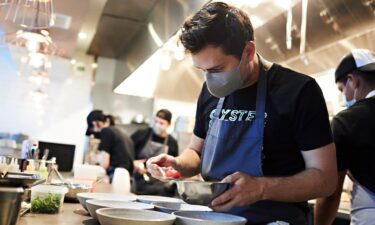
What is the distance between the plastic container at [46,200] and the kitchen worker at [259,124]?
0.32 m

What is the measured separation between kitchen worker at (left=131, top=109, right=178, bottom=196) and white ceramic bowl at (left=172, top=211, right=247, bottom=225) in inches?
107

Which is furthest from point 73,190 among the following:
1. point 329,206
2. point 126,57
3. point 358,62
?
point 126,57

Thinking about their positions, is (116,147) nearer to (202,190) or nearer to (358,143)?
(358,143)

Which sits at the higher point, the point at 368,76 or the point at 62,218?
the point at 368,76

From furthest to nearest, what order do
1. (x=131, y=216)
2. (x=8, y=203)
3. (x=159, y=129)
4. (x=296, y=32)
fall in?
→ (x=159, y=129) → (x=296, y=32) → (x=131, y=216) → (x=8, y=203)

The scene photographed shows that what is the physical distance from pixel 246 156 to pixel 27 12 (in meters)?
1.27

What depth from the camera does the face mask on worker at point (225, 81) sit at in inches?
53.2

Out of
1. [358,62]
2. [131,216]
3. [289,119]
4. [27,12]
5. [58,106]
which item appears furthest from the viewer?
[58,106]

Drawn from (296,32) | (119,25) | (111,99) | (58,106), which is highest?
(119,25)

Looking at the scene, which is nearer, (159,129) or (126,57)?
(159,129)

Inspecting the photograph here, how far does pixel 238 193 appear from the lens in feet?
3.56

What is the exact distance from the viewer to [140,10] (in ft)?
13.3

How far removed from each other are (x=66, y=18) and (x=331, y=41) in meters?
2.57

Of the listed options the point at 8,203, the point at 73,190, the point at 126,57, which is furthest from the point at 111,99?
the point at 8,203
